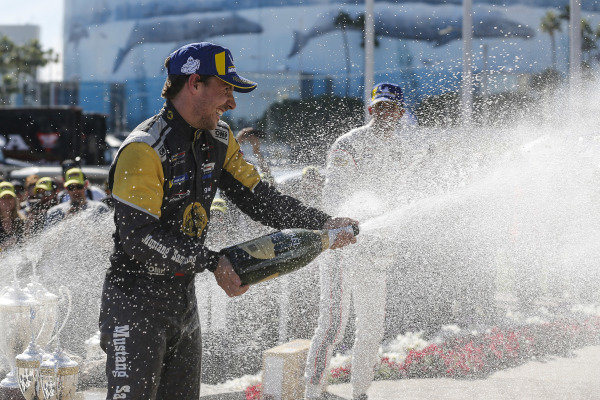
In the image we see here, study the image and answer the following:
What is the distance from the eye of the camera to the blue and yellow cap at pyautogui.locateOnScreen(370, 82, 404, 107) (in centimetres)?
496

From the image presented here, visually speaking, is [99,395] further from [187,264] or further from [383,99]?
[187,264]

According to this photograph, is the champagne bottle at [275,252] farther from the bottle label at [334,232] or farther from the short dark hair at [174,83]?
the short dark hair at [174,83]

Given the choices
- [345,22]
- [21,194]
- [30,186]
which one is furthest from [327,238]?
[345,22]

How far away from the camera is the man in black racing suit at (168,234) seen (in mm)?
2770

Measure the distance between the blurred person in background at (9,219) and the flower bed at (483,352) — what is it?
3.16 metres

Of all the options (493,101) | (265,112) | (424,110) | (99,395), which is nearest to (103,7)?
(265,112)

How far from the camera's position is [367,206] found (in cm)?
510

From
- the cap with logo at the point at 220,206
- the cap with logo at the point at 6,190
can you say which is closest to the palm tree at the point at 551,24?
the cap with logo at the point at 220,206

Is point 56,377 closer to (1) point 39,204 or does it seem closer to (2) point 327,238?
(2) point 327,238

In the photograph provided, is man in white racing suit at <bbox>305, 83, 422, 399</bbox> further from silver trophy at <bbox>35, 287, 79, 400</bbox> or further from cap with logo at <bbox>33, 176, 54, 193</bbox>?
cap with logo at <bbox>33, 176, 54, 193</bbox>

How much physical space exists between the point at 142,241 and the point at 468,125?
848 centimetres

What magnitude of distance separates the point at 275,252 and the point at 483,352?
3979 millimetres

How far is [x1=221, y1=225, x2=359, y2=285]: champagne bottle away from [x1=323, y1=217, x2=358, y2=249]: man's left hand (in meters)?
0.02

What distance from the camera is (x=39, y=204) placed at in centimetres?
816
